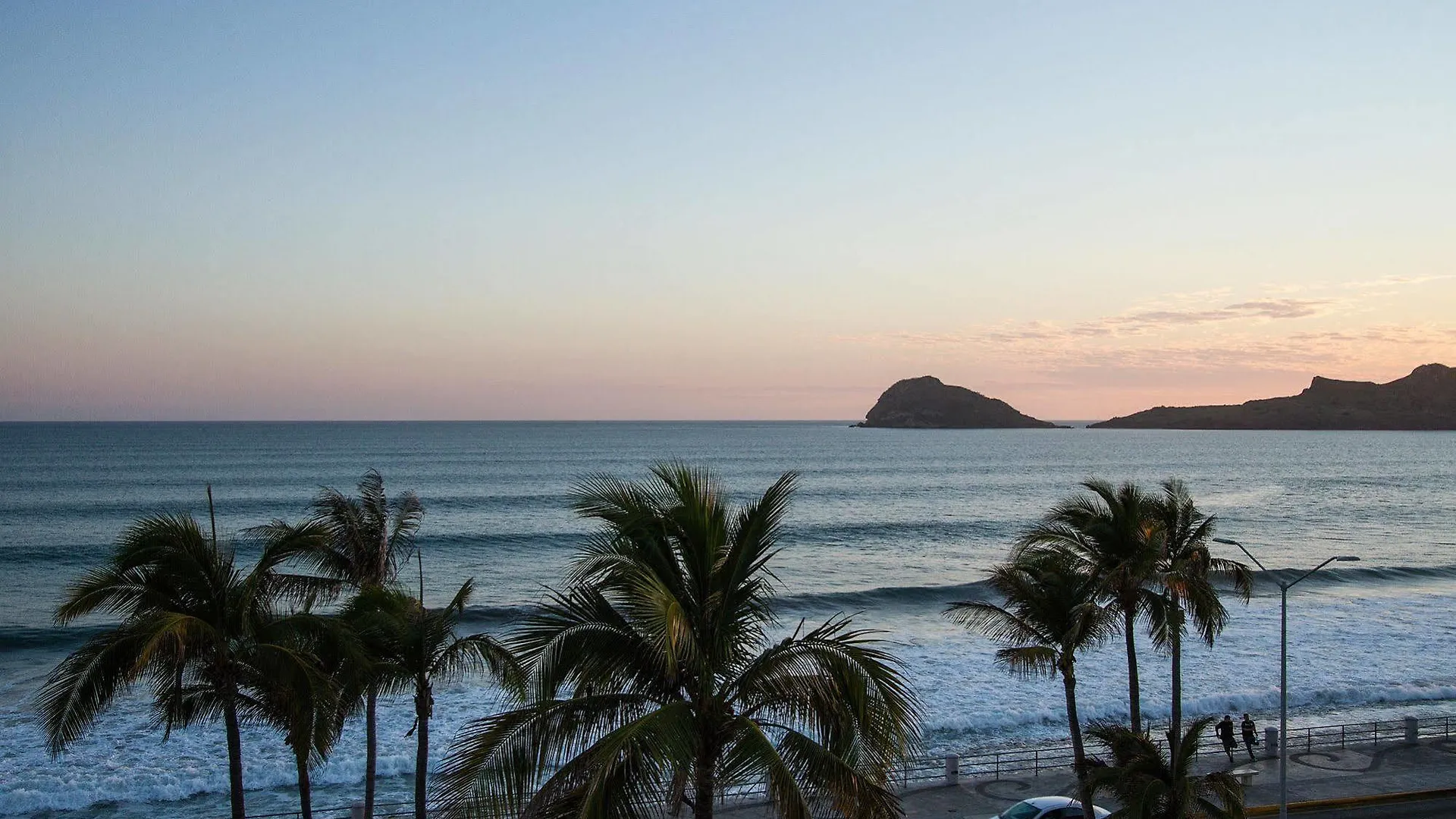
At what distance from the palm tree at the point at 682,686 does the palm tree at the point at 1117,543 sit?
10.8m

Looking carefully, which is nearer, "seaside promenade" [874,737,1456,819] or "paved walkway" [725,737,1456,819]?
"paved walkway" [725,737,1456,819]

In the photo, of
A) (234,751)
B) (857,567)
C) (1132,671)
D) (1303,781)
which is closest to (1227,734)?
(1303,781)

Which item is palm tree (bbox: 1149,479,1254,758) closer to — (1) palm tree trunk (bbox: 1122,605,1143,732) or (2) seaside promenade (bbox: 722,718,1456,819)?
(1) palm tree trunk (bbox: 1122,605,1143,732)

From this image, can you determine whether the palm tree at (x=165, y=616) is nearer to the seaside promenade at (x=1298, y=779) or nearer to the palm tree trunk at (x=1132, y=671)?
the seaside promenade at (x=1298, y=779)

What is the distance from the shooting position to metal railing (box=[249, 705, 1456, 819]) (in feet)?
72.9

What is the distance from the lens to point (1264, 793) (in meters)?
21.4

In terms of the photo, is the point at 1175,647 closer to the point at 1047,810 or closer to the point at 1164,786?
the point at 1047,810

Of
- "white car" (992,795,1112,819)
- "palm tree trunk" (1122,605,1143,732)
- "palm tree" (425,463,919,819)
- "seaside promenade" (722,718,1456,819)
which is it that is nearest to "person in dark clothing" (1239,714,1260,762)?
"seaside promenade" (722,718,1456,819)

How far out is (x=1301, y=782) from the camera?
22344mm

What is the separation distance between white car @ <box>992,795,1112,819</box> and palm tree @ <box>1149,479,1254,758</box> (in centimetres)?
219

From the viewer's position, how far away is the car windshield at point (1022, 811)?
59.7 feet

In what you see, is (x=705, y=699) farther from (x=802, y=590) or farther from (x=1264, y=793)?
(x=802, y=590)

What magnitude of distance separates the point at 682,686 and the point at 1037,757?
16.4 m

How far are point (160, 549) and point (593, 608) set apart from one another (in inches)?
229
